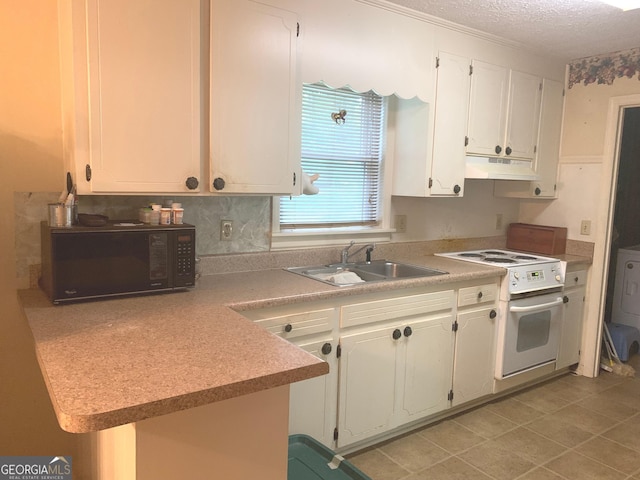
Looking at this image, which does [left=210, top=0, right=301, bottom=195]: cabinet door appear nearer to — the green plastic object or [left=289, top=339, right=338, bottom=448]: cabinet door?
[left=289, top=339, right=338, bottom=448]: cabinet door

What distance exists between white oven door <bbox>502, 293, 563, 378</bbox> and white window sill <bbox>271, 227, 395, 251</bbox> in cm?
94

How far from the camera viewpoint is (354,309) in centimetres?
235

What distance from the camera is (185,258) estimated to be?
2.02m

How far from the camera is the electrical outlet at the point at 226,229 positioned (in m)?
2.52

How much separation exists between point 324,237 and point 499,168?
135 centimetres

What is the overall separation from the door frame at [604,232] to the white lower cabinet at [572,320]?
7 cm

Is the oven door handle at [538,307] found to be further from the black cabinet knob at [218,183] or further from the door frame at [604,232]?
the black cabinet knob at [218,183]

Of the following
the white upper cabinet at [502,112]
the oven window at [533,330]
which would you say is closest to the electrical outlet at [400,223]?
the white upper cabinet at [502,112]

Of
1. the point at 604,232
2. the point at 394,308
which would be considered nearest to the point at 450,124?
the point at 394,308

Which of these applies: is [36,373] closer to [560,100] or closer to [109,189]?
[109,189]

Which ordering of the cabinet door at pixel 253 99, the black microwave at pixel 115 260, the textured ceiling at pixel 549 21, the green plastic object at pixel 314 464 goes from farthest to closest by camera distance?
the textured ceiling at pixel 549 21, the cabinet door at pixel 253 99, the green plastic object at pixel 314 464, the black microwave at pixel 115 260

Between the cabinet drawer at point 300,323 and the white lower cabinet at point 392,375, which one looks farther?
the white lower cabinet at point 392,375

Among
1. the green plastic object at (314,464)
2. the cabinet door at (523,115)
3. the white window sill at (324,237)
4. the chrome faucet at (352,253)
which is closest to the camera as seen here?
the green plastic object at (314,464)

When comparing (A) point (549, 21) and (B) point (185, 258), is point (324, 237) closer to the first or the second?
(B) point (185, 258)
